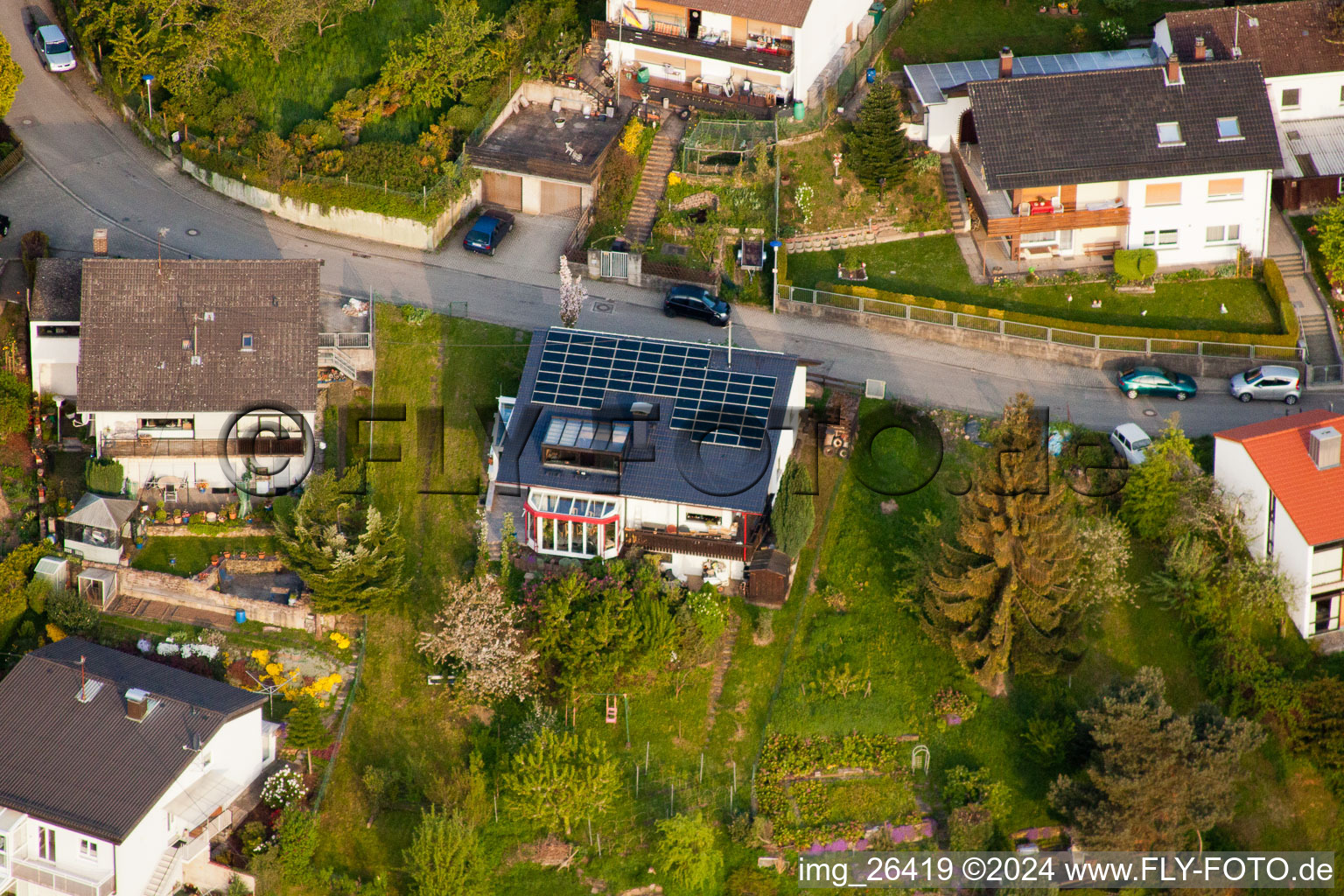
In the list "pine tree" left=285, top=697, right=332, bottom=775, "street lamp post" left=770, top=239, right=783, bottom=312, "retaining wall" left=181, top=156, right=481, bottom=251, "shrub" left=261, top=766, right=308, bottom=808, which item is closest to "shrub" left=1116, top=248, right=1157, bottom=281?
"street lamp post" left=770, top=239, right=783, bottom=312

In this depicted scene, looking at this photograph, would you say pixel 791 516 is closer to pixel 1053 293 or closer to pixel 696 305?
pixel 696 305

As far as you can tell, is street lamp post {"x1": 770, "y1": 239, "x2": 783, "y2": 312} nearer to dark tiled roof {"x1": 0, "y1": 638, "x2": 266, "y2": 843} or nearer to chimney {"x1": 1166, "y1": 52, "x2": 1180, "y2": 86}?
chimney {"x1": 1166, "y1": 52, "x2": 1180, "y2": 86}

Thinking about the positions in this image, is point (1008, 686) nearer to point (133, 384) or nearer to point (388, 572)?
point (388, 572)

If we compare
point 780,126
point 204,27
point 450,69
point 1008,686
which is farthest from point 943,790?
point 204,27

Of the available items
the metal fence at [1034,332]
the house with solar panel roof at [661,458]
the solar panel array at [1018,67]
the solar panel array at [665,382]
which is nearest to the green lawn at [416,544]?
the house with solar panel roof at [661,458]

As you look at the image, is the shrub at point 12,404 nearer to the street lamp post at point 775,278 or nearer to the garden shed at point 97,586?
the garden shed at point 97,586

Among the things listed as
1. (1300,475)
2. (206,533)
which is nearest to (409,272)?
(206,533)
